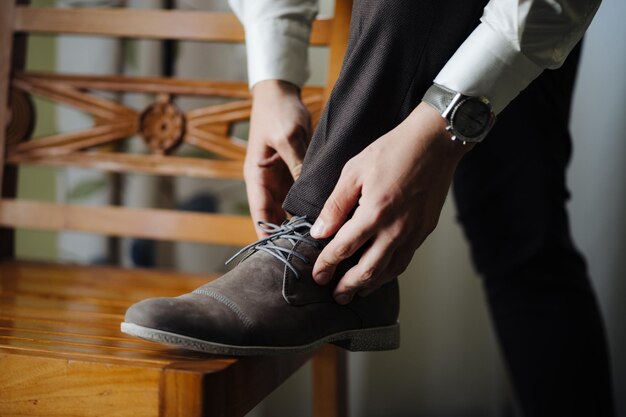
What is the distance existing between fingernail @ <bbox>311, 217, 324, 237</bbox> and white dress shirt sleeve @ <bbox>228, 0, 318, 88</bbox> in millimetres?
246

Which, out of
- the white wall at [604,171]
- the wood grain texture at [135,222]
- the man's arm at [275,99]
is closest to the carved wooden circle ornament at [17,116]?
the wood grain texture at [135,222]

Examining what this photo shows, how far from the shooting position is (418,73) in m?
0.58

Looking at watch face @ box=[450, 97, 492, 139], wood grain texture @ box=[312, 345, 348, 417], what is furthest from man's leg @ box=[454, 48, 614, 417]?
watch face @ box=[450, 97, 492, 139]

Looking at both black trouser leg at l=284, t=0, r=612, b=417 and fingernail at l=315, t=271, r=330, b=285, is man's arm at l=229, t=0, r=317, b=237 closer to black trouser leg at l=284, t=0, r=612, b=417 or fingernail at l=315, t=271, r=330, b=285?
fingernail at l=315, t=271, r=330, b=285

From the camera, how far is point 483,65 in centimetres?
56

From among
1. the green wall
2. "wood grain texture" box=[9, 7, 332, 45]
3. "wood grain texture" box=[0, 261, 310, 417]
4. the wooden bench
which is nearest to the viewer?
"wood grain texture" box=[0, 261, 310, 417]

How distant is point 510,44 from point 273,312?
0.30 m

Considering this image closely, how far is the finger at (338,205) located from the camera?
54 centimetres

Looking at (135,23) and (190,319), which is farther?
(135,23)

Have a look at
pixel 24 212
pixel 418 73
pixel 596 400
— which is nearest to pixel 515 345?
pixel 596 400

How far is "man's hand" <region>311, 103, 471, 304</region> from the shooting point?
53 cm

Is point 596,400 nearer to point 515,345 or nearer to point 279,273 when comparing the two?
point 515,345

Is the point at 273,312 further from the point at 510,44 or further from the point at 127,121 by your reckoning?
the point at 127,121

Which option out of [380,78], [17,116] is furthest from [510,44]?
[17,116]
